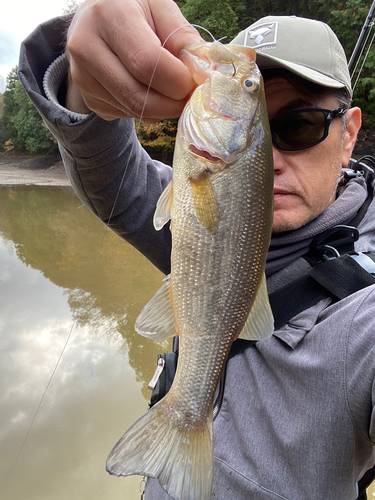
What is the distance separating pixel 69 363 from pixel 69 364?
22 millimetres

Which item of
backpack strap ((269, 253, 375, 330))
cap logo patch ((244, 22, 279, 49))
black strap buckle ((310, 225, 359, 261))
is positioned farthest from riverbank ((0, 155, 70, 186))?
backpack strap ((269, 253, 375, 330))

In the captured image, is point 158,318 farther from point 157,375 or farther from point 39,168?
point 39,168

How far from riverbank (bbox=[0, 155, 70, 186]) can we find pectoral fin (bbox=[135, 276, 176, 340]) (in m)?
18.0

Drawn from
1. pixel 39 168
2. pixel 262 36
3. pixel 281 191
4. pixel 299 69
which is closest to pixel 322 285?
pixel 281 191

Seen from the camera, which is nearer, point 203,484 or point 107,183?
point 203,484

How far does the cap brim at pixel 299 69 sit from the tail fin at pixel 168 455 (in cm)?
148

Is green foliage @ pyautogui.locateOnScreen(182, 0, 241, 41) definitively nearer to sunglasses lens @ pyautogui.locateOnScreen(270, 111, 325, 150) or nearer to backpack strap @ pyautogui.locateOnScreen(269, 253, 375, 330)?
sunglasses lens @ pyautogui.locateOnScreen(270, 111, 325, 150)

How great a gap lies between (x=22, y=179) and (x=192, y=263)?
2203 cm

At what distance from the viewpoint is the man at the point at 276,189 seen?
Result: 1015 mm

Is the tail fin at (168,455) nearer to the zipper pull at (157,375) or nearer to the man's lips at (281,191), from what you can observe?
the zipper pull at (157,375)

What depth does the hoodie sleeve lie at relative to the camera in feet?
4.59

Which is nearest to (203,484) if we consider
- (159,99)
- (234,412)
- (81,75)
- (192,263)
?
(234,412)

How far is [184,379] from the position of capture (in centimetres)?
115

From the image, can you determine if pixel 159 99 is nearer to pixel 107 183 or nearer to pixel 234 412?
pixel 107 183
